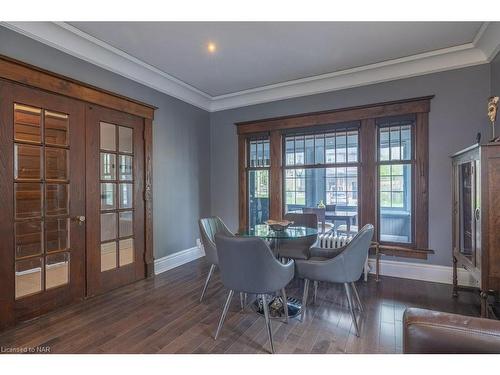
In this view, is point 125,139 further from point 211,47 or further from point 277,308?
point 277,308

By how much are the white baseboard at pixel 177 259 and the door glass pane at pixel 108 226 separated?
0.80m

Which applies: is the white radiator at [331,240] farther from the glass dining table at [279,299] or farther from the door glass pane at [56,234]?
the door glass pane at [56,234]

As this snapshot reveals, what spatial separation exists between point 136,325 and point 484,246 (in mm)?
2891

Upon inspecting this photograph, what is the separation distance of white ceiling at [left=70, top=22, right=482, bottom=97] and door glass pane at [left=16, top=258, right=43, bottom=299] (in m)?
2.29

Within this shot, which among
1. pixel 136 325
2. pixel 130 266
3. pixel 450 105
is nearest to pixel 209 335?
pixel 136 325

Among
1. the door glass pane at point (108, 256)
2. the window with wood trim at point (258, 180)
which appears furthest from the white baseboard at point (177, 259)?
the window with wood trim at point (258, 180)

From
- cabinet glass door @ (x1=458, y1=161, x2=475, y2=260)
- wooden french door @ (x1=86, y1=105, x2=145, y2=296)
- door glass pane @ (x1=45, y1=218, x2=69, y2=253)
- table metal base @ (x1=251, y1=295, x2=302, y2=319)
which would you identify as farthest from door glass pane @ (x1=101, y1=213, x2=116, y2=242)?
cabinet glass door @ (x1=458, y1=161, x2=475, y2=260)

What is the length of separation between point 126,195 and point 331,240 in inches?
108

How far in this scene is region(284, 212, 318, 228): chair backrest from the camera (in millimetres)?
3512

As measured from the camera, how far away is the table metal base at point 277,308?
254 cm

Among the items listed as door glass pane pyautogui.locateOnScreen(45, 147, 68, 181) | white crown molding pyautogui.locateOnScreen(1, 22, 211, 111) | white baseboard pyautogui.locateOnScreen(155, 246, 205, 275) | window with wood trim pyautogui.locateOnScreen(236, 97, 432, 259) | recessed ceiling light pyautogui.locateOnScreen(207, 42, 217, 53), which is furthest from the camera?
white baseboard pyautogui.locateOnScreen(155, 246, 205, 275)

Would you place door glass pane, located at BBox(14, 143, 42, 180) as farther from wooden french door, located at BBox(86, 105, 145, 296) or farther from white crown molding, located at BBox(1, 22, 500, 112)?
white crown molding, located at BBox(1, 22, 500, 112)

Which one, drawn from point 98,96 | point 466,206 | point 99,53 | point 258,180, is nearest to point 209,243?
point 258,180
